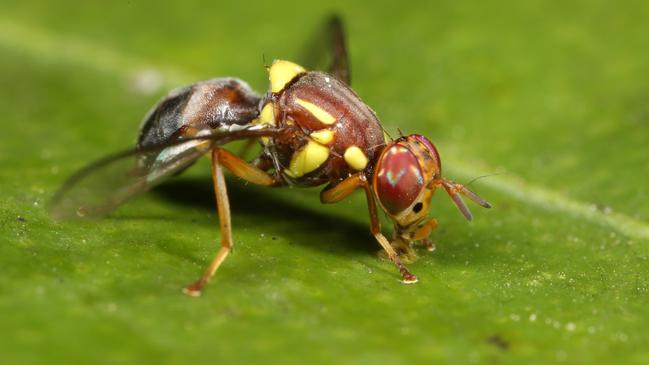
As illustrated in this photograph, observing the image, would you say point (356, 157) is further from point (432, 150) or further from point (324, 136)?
point (432, 150)

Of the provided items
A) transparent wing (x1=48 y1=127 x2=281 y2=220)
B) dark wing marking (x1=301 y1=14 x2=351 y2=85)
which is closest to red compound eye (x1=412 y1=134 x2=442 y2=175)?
transparent wing (x1=48 y1=127 x2=281 y2=220)

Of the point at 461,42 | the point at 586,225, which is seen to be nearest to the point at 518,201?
the point at 586,225

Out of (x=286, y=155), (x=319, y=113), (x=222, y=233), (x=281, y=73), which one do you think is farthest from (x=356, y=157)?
(x=222, y=233)

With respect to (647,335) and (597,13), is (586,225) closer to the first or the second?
(647,335)

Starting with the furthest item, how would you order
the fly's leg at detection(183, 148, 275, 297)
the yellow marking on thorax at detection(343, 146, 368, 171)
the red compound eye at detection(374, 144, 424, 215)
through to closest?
the yellow marking on thorax at detection(343, 146, 368, 171)
the red compound eye at detection(374, 144, 424, 215)
the fly's leg at detection(183, 148, 275, 297)

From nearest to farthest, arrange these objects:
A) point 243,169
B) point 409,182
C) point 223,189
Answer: point 409,182 < point 223,189 < point 243,169

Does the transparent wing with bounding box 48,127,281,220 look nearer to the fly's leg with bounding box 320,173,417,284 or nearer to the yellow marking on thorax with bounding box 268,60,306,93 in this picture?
the yellow marking on thorax with bounding box 268,60,306,93

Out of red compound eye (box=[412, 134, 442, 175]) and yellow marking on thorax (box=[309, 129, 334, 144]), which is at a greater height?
red compound eye (box=[412, 134, 442, 175])
